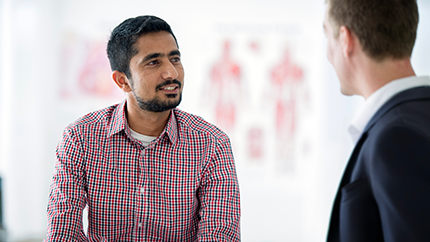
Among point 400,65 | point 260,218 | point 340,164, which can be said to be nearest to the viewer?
point 400,65

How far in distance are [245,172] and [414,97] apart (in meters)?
2.83

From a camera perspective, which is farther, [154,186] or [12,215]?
[12,215]

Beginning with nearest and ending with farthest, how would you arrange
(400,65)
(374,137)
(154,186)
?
(374,137) → (400,65) → (154,186)

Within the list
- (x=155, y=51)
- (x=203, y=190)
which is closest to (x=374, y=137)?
(x=203, y=190)

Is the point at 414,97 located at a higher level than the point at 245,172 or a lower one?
higher

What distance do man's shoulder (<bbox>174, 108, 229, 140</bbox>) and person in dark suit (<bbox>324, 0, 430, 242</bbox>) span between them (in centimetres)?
73

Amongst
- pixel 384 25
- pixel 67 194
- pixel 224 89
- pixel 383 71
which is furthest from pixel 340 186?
pixel 224 89

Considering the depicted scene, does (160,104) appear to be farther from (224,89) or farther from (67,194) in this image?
(224,89)

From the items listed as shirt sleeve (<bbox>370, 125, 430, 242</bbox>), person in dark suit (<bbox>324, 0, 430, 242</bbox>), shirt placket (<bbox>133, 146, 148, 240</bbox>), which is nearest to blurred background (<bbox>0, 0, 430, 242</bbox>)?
shirt placket (<bbox>133, 146, 148, 240</bbox>)

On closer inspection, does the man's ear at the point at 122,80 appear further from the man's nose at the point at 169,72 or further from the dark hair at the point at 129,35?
the man's nose at the point at 169,72

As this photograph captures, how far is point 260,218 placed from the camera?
3645 millimetres

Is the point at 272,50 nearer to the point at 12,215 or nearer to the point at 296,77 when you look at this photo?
the point at 296,77

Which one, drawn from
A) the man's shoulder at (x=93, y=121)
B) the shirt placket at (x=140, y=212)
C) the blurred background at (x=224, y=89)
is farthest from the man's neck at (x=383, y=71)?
the blurred background at (x=224, y=89)

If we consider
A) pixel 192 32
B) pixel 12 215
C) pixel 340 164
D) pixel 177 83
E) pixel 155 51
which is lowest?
pixel 12 215
